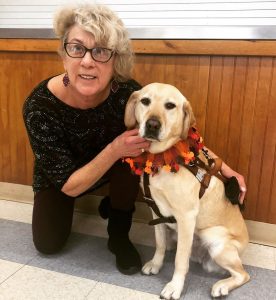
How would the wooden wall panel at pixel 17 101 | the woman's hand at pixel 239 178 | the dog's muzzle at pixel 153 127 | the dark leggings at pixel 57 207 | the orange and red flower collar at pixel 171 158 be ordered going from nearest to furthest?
1. the dog's muzzle at pixel 153 127
2. the orange and red flower collar at pixel 171 158
3. the woman's hand at pixel 239 178
4. the dark leggings at pixel 57 207
5. the wooden wall panel at pixel 17 101

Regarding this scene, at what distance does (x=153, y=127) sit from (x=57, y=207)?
83 cm

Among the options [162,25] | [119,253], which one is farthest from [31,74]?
[119,253]

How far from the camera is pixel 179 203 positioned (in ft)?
4.93

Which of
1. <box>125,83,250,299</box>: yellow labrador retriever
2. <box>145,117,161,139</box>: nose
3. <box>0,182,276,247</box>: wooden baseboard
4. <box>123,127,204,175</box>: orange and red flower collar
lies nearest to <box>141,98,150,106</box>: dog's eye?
<box>125,83,250,299</box>: yellow labrador retriever

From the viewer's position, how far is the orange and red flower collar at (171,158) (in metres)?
1.50

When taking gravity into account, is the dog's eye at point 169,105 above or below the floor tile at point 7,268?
above

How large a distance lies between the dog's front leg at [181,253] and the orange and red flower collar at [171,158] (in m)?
0.23

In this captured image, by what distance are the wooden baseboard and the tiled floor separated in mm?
57

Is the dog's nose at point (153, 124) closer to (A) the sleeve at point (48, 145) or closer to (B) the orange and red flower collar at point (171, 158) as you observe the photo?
(B) the orange and red flower collar at point (171, 158)

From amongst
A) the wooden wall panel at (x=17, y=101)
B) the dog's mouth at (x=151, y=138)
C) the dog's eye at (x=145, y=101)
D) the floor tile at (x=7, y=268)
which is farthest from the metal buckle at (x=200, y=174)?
the wooden wall panel at (x=17, y=101)

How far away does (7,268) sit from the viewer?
1.74m

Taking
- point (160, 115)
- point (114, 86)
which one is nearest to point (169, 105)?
point (160, 115)

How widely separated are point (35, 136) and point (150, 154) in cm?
58

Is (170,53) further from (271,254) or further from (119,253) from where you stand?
(271,254)
